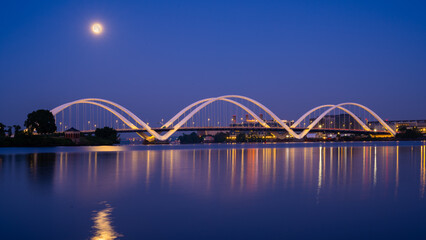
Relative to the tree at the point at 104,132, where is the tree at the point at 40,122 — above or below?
above

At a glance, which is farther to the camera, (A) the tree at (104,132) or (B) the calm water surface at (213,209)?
(A) the tree at (104,132)

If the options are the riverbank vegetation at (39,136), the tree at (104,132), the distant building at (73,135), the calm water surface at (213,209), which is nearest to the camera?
the calm water surface at (213,209)

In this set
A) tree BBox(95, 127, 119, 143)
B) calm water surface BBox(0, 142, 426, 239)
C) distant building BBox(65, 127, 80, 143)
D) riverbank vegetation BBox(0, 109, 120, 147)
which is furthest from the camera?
tree BBox(95, 127, 119, 143)

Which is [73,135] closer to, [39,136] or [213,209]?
[39,136]

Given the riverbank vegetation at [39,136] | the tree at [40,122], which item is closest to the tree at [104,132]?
the riverbank vegetation at [39,136]

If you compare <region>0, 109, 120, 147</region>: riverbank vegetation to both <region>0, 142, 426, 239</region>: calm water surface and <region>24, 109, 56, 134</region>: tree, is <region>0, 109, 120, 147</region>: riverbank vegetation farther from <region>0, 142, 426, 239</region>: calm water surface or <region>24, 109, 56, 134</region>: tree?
<region>0, 142, 426, 239</region>: calm water surface

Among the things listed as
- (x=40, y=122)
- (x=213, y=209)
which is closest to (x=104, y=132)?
(x=40, y=122)

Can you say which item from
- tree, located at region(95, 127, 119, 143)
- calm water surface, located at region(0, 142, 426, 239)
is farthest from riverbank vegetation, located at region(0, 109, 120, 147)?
calm water surface, located at region(0, 142, 426, 239)

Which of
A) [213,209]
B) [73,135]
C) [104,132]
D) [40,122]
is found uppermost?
[40,122]

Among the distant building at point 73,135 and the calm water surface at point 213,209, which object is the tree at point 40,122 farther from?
the calm water surface at point 213,209

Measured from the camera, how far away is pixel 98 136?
85.6 metres

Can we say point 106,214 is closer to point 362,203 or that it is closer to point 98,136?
point 362,203

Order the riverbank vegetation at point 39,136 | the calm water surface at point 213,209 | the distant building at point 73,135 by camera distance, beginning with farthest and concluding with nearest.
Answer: the distant building at point 73,135, the riverbank vegetation at point 39,136, the calm water surface at point 213,209

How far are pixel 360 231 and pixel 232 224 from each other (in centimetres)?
240
